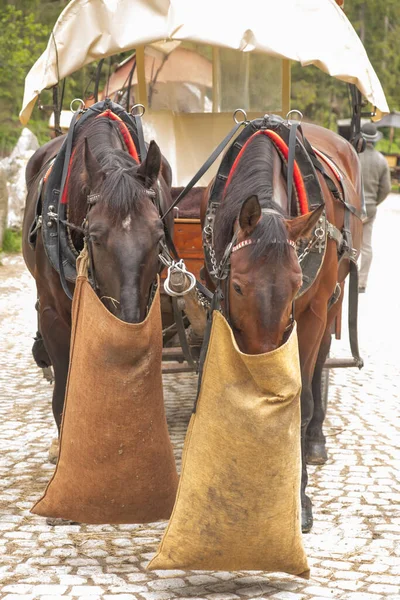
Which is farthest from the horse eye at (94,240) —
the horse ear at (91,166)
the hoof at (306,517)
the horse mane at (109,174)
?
the hoof at (306,517)

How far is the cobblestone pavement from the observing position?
159 inches

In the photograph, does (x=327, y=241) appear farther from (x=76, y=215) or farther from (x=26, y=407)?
(x=26, y=407)

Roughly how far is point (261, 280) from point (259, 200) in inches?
20.9

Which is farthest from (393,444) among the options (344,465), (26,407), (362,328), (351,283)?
(362,328)

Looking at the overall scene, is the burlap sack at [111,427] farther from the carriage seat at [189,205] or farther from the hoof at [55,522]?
the carriage seat at [189,205]

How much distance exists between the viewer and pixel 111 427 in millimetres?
4191

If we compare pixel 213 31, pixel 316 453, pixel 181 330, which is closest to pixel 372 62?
pixel 213 31

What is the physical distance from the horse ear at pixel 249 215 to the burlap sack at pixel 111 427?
0.59 metres

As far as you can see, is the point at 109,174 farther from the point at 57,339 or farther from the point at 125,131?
the point at 57,339

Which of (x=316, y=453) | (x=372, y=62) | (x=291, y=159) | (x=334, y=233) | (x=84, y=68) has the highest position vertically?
(x=372, y=62)

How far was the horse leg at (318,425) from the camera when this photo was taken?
19.9ft

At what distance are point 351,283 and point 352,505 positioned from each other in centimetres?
166

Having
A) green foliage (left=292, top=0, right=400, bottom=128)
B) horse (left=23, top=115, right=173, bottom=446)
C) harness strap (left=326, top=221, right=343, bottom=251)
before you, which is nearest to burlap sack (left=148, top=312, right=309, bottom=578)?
horse (left=23, top=115, right=173, bottom=446)

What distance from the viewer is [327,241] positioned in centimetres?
499
